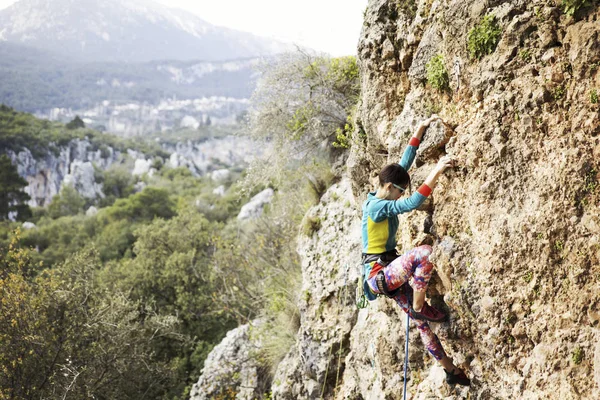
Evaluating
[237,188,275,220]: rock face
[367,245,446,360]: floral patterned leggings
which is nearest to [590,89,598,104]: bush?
[367,245,446,360]: floral patterned leggings

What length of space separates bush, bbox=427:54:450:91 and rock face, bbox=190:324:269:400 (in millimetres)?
7516

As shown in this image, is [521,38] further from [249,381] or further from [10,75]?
[10,75]

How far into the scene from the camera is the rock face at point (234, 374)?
9781 millimetres

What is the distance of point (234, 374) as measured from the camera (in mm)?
10070

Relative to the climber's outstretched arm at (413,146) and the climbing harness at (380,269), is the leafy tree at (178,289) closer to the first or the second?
the climbing harness at (380,269)

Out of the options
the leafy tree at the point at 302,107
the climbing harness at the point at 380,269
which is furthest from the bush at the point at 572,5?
the leafy tree at the point at 302,107

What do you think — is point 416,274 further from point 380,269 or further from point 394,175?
point 394,175

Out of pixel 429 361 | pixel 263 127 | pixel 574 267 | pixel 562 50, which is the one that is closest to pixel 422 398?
pixel 429 361

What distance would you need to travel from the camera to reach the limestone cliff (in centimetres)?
305

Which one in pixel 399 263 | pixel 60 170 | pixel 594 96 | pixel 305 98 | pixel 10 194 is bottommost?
pixel 60 170

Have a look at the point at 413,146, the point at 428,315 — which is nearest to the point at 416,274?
the point at 428,315

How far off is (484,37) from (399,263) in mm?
2282

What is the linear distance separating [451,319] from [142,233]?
18.2m

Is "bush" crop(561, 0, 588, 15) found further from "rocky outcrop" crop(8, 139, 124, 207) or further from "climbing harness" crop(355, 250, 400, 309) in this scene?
"rocky outcrop" crop(8, 139, 124, 207)
